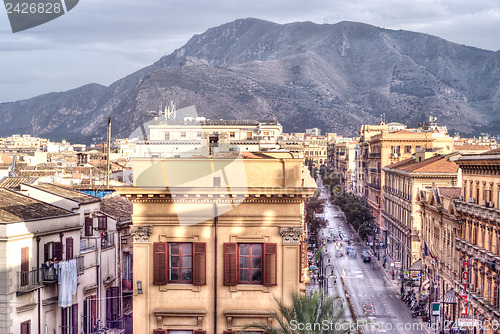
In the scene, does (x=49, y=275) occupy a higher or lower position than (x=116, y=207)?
lower

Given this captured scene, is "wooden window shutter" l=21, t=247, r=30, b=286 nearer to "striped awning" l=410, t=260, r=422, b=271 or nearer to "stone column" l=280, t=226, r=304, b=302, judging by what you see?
"stone column" l=280, t=226, r=304, b=302

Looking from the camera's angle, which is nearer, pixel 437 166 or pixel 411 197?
pixel 437 166

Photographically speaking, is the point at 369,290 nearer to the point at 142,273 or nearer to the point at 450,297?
the point at 450,297

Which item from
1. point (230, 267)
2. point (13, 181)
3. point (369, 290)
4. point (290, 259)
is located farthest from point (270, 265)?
point (369, 290)

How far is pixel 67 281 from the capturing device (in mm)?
30750

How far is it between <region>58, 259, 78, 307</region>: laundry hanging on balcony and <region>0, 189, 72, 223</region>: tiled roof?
2.27 metres

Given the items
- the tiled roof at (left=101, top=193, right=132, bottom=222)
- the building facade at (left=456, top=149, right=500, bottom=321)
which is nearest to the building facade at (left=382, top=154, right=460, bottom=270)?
the building facade at (left=456, top=149, right=500, bottom=321)

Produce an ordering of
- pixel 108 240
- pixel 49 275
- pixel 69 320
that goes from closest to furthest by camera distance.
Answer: pixel 49 275 < pixel 69 320 < pixel 108 240

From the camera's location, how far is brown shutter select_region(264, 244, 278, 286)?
26562 millimetres

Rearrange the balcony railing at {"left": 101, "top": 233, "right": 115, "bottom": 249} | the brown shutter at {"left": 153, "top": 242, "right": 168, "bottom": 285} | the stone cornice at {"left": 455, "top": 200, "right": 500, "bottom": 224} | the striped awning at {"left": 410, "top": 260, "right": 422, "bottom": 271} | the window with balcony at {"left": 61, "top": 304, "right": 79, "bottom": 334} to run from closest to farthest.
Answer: the brown shutter at {"left": 153, "top": 242, "right": 168, "bottom": 285} → the window with balcony at {"left": 61, "top": 304, "right": 79, "bottom": 334} → the balcony railing at {"left": 101, "top": 233, "right": 115, "bottom": 249} → the stone cornice at {"left": 455, "top": 200, "right": 500, "bottom": 224} → the striped awning at {"left": 410, "top": 260, "right": 422, "bottom": 271}

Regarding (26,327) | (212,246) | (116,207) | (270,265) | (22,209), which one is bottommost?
(26,327)

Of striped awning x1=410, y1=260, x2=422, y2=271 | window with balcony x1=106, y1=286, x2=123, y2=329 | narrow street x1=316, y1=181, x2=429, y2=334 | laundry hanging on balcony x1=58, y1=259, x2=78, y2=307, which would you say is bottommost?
narrow street x1=316, y1=181, x2=429, y2=334

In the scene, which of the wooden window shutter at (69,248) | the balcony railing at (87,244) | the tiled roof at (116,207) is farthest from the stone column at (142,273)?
the tiled roof at (116,207)

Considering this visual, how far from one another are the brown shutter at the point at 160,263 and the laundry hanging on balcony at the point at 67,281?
5675mm
